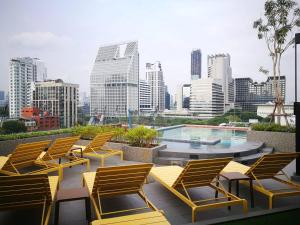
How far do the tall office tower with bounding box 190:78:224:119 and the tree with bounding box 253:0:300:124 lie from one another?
62913 millimetres

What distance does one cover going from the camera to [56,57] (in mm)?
63938

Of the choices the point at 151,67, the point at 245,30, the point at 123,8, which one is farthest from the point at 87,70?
the point at 245,30

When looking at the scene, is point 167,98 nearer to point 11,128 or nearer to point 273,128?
point 273,128

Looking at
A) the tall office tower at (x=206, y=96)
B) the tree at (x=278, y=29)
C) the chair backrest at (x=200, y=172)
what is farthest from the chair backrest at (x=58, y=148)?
the tall office tower at (x=206, y=96)

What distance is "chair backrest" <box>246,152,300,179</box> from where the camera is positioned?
403 cm

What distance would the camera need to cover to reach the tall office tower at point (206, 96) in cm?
7769

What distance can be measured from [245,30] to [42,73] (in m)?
81.5

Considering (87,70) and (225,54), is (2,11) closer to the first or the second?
(87,70)

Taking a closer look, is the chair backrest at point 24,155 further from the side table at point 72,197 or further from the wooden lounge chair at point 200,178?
the wooden lounge chair at point 200,178

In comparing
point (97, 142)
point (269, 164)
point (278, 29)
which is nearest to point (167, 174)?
point (269, 164)

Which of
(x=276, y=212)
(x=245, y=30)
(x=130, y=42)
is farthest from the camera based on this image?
(x=130, y=42)

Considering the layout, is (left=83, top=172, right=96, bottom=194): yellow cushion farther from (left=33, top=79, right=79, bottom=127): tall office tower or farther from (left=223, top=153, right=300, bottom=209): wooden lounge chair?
(left=33, top=79, right=79, bottom=127): tall office tower

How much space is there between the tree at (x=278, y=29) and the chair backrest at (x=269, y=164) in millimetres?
8434

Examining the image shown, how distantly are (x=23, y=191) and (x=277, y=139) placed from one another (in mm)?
9664
